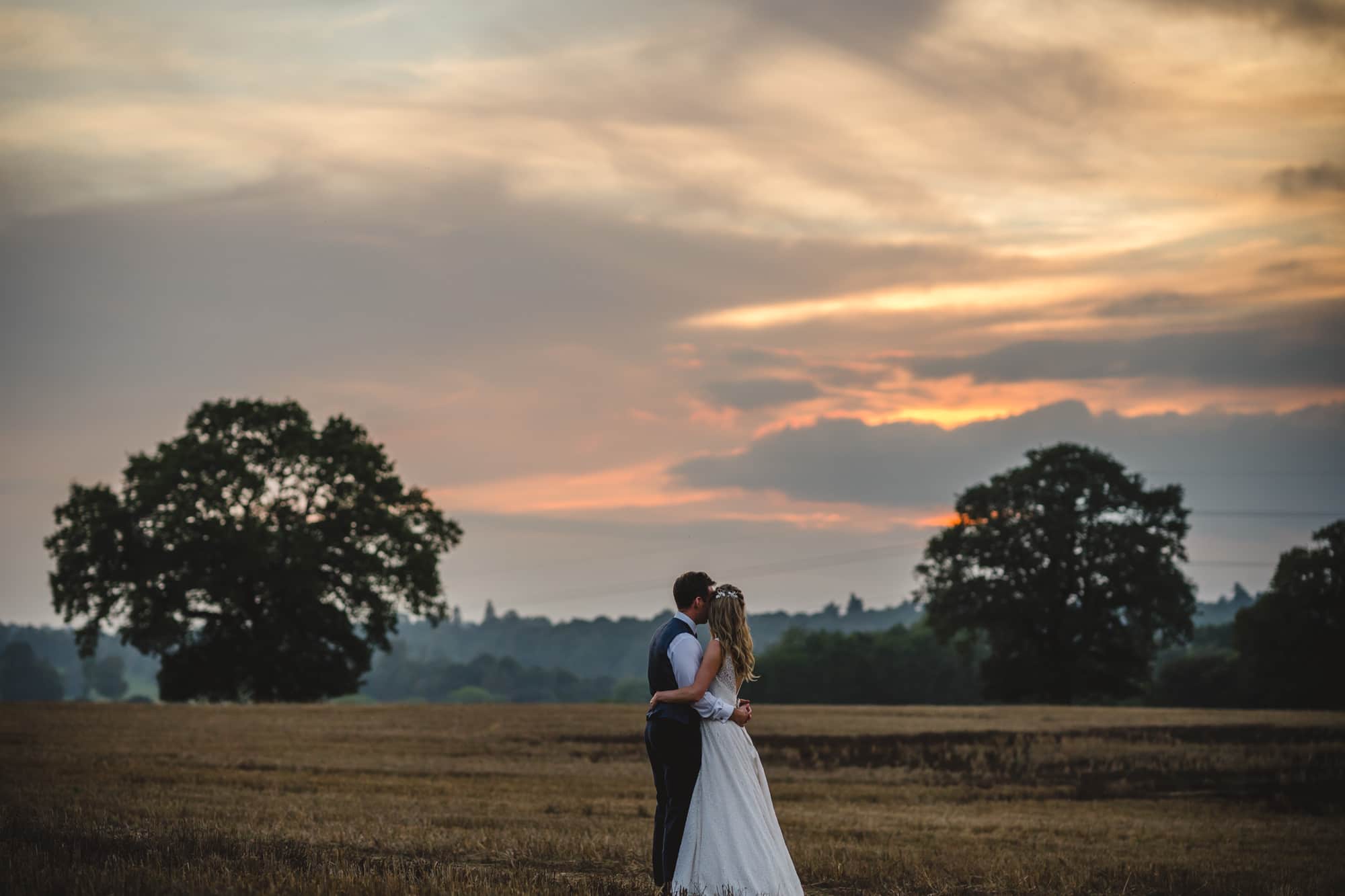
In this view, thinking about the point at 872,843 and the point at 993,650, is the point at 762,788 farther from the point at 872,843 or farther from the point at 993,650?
the point at 993,650

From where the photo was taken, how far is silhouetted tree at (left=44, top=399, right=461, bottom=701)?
166 ft

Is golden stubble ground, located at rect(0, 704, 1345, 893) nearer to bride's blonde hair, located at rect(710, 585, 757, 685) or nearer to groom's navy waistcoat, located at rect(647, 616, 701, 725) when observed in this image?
groom's navy waistcoat, located at rect(647, 616, 701, 725)

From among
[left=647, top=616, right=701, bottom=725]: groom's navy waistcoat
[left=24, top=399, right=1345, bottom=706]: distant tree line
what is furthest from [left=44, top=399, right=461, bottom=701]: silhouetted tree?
[left=647, top=616, right=701, bottom=725]: groom's navy waistcoat

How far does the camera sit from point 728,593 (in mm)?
10016

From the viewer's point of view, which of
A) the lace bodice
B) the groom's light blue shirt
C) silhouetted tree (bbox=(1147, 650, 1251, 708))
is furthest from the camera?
silhouetted tree (bbox=(1147, 650, 1251, 708))

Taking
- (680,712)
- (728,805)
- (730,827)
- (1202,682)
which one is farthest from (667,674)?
(1202,682)

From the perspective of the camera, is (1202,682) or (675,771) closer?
(675,771)

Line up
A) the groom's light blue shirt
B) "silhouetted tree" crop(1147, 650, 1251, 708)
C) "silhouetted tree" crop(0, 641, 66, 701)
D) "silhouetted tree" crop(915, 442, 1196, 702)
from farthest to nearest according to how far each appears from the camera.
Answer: "silhouetted tree" crop(0, 641, 66, 701), "silhouetted tree" crop(1147, 650, 1251, 708), "silhouetted tree" crop(915, 442, 1196, 702), the groom's light blue shirt

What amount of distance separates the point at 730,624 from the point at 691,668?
18.8 inches

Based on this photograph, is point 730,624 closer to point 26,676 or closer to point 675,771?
point 675,771

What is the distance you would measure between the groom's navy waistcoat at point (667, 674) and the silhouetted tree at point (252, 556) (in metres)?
→ 43.1

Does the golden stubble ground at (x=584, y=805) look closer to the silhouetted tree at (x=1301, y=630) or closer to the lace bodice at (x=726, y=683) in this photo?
the lace bodice at (x=726, y=683)

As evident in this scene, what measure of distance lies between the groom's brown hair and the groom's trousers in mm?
958

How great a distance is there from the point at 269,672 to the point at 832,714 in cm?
2366
